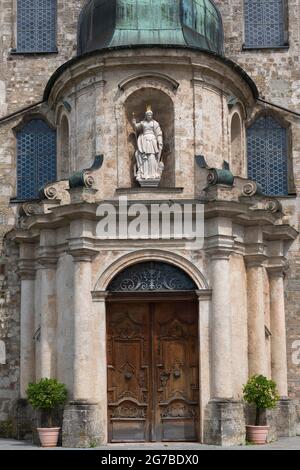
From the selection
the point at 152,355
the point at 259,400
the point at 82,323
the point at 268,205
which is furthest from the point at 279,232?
the point at 82,323

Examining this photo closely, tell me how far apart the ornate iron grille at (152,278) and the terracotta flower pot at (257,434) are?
3096 mm

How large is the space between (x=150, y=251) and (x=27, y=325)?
375 cm

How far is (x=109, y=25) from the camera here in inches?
803

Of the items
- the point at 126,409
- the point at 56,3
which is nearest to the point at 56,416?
the point at 126,409

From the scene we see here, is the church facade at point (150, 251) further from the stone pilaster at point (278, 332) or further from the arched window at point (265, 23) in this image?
the arched window at point (265, 23)

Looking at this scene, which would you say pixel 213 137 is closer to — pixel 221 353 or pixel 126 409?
pixel 221 353

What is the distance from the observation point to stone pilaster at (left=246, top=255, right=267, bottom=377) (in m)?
19.2

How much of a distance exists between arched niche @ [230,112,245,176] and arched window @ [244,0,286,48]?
272 cm

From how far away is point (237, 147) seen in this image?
21859 mm

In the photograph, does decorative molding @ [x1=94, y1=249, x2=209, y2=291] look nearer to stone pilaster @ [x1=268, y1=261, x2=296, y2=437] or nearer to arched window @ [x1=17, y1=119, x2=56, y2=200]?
stone pilaster @ [x1=268, y1=261, x2=296, y2=437]

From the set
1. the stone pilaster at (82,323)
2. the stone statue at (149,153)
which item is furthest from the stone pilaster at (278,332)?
the stone pilaster at (82,323)

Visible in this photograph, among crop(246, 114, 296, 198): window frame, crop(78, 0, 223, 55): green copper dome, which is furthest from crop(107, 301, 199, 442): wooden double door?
crop(78, 0, 223, 55): green copper dome

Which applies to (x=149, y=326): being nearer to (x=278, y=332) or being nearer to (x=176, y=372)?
(x=176, y=372)

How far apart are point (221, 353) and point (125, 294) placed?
2293 mm
